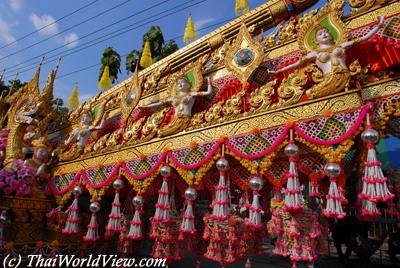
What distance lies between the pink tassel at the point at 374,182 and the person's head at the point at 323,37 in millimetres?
1207

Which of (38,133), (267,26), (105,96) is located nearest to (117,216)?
(105,96)

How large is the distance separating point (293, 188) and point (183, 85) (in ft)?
7.25

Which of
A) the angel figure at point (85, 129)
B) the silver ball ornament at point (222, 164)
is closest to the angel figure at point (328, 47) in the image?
the silver ball ornament at point (222, 164)

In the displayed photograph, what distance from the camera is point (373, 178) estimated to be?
2176 mm

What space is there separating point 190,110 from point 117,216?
1813 millimetres

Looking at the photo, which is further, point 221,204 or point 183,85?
point 183,85

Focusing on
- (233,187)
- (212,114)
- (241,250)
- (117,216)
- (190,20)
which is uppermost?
(190,20)

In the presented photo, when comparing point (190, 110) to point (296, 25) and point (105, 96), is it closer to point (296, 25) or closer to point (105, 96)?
point (296, 25)

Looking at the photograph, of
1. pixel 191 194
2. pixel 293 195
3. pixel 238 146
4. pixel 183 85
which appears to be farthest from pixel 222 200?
pixel 183 85

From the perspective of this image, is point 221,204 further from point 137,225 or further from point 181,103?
point 181,103

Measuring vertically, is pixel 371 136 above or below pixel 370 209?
above

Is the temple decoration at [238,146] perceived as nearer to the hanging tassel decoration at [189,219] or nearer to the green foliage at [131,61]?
the hanging tassel decoration at [189,219]

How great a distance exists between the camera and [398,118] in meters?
2.68

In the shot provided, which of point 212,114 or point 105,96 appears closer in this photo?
point 212,114
